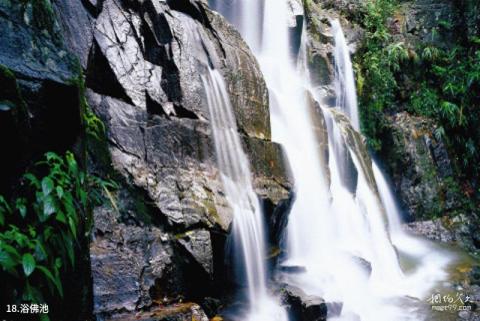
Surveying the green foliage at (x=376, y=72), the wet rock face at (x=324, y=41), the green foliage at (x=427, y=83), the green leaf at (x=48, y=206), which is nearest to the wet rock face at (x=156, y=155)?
the green leaf at (x=48, y=206)

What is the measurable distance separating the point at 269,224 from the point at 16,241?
441 centimetres

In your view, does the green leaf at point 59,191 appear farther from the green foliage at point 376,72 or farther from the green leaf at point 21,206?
the green foliage at point 376,72

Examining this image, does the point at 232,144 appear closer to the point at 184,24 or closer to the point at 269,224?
the point at 269,224

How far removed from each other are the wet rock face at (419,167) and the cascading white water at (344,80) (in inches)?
60.8

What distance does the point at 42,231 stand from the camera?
252 cm

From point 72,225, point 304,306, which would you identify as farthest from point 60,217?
point 304,306

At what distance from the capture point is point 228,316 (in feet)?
17.1

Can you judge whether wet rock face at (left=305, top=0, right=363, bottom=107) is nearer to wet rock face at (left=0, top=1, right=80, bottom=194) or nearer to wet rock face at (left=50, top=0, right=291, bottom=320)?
wet rock face at (left=50, top=0, right=291, bottom=320)

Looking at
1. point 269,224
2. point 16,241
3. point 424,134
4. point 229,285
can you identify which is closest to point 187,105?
point 269,224

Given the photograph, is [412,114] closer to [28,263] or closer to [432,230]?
[432,230]

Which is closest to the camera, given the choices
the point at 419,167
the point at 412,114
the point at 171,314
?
the point at 171,314

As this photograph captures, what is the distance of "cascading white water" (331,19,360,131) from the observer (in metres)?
13.9

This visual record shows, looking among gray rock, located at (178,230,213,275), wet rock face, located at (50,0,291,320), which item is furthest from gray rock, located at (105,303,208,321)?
gray rock, located at (178,230,213,275)

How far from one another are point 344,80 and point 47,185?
42.9 feet
